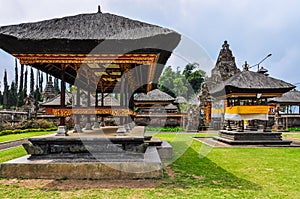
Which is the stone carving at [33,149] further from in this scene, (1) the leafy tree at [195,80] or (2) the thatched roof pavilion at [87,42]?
(1) the leafy tree at [195,80]

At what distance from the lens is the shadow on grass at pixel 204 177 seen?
4.95 metres

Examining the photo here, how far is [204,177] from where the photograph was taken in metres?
5.57

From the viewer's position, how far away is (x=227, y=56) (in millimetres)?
28125

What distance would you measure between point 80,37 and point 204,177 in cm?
397

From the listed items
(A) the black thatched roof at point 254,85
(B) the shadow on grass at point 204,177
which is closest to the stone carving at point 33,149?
(B) the shadow on grass at point 204,177

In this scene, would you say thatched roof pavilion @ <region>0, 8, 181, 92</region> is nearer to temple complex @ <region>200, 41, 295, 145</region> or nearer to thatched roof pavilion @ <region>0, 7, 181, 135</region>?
thatched roof pavilion @ <region>0, 7, 181, 135</region>

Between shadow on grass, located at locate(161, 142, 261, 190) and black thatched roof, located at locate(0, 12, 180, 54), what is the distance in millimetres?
2844

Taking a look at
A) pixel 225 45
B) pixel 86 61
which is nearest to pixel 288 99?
pixel 225 45

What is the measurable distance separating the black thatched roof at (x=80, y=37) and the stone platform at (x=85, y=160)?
2019 mm

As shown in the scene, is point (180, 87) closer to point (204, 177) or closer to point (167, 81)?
point (167, 81)

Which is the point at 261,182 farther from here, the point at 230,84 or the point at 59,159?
the point at 230,84

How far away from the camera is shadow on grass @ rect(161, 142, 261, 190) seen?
195 inches

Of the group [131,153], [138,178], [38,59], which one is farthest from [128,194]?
[38,59]

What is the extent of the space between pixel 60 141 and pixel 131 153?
5.35 feet
